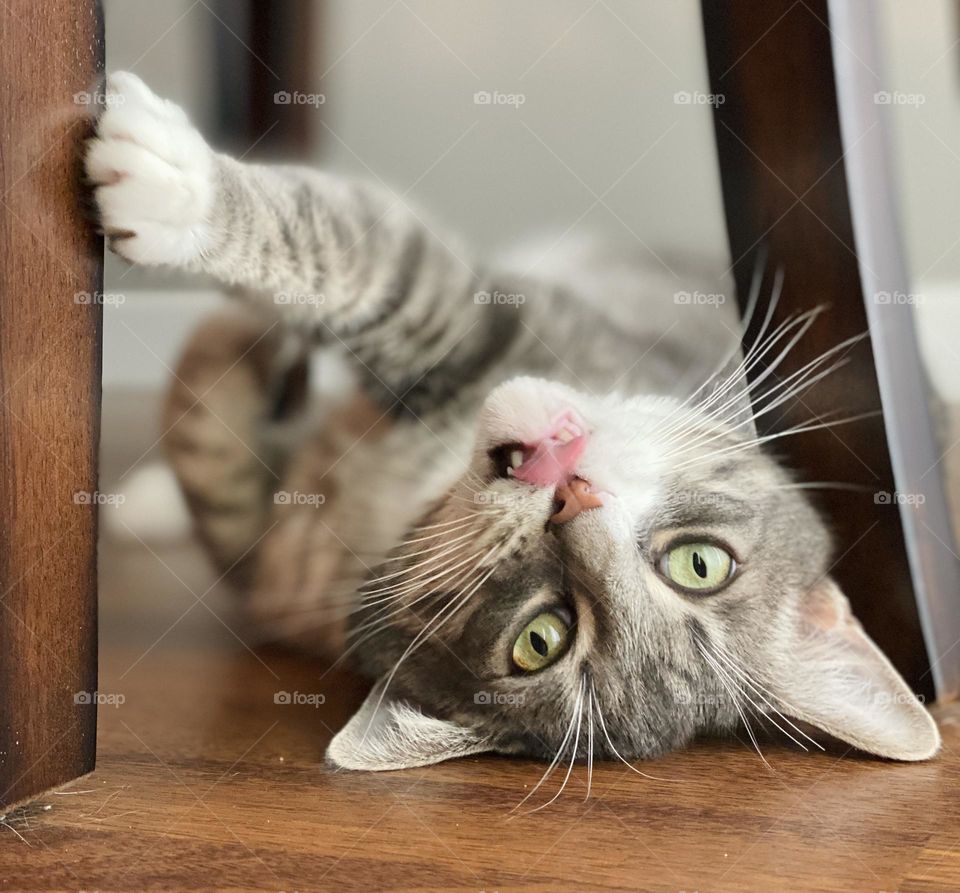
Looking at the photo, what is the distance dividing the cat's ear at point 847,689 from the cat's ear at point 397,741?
14.3 inches

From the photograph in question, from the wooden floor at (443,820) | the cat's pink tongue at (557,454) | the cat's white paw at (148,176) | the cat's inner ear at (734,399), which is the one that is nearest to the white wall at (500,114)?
the cat's inner ear at (734,399)

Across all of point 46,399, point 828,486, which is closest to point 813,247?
point 828,486

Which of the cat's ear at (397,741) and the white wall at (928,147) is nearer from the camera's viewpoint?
the cat's ear at (397,741)

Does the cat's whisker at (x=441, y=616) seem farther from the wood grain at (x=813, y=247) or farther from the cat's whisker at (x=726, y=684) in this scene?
the wood grain at (x=813, y=247)

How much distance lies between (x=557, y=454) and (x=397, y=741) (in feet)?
1.15

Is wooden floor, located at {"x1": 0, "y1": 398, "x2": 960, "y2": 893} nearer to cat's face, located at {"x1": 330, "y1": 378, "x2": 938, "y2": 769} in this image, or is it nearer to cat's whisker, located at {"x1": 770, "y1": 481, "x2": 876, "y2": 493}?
cat's face, located at {"x1": 330, "y1": 378, "x2": 938, "y2": 769}

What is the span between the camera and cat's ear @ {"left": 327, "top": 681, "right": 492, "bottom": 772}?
102cm

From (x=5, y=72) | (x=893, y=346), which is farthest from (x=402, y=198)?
(x=893, y=346)

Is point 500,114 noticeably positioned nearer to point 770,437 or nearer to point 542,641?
point 770,437

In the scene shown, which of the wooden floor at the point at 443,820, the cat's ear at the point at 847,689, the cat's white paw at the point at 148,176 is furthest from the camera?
the cat's ear at the point at 847,689

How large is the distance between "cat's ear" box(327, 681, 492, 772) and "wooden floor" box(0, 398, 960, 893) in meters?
0.02

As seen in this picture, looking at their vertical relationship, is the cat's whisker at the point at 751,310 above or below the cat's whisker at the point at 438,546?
above

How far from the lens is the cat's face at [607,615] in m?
1.03

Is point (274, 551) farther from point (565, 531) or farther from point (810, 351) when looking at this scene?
point (810, 351)
